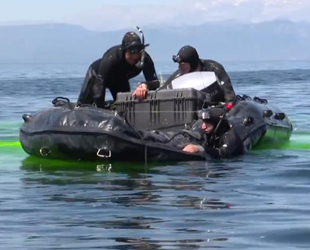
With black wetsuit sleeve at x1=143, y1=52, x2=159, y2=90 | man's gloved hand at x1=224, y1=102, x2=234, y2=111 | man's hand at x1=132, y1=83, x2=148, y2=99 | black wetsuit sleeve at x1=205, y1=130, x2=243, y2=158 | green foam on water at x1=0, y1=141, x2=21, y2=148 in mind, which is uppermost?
black wetsuit sleeve at x1=143, y1=52, x2=159, y2=90

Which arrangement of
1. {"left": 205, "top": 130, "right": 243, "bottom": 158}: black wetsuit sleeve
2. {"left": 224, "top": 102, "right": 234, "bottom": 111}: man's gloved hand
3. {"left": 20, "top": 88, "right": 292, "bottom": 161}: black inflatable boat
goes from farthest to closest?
1. {"left": 224, "top": 102, "right": 234, "bottom": 111}: man's gloved hand
2. {"left": 205, "top": 130, "right": 243, "bottom": 158}: black wetsuit sleeve
3. {"left": 20, "top": 88, "right": 292, "bottom": 161}: black inflatable boat

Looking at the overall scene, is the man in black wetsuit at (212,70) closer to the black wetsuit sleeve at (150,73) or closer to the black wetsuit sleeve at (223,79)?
the black wetsuit sleeve at (223,79)

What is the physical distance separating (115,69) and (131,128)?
138 centimetres

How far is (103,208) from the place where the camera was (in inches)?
430

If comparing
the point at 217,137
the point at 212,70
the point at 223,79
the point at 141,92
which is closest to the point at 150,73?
the point at 141,92

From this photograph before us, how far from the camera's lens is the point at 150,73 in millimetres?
15812

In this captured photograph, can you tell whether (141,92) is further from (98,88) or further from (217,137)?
(217,137)

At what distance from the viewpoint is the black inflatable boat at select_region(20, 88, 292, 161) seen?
14094 mm

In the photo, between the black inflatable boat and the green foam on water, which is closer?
the black inflatable boat

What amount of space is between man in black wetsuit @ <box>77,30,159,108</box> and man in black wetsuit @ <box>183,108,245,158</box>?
1.19 metres

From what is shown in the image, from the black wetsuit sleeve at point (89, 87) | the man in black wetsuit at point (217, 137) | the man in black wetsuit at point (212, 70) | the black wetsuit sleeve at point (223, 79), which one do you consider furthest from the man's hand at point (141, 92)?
the black wetsuit sleeve at point (223, 79)

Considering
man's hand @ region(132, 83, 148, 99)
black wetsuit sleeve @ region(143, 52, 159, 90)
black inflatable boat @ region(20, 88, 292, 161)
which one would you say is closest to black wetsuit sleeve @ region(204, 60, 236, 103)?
black inflatable boat @ region(20, 88, 292, 161)

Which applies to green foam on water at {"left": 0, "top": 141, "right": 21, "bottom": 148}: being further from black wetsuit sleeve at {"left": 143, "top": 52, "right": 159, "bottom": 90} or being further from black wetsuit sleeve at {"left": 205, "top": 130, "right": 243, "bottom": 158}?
black wetsuit sleeve at {"left": 205, "top": 130, "right": 243, "bottom": 158}

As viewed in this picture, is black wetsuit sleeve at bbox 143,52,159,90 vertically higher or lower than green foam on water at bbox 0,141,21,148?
higher
